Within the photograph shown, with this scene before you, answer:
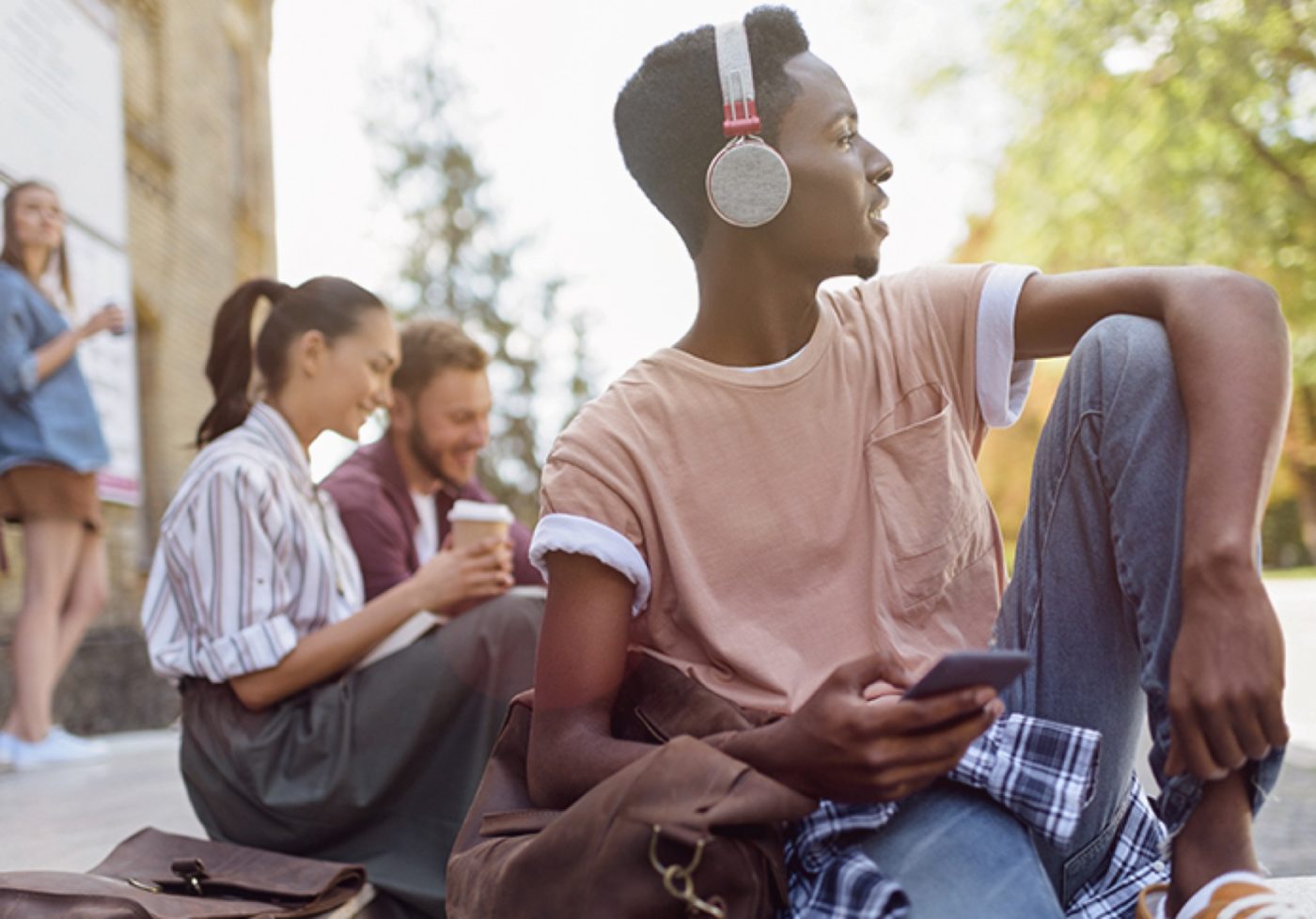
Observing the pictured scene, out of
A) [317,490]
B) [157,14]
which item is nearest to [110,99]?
[157,14]

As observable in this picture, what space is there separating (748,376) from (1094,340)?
45 cm

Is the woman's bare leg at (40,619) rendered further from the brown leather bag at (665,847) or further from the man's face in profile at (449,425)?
the brown leather bag at (665,847)

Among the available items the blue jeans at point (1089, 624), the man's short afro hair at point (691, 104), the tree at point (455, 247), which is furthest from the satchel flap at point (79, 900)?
the tree at point (455, 247)

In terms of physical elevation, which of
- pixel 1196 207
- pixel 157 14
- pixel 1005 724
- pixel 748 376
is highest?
pixel 157 14

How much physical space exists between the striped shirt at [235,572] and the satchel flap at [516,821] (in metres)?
1.35

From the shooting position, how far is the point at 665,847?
4.73 feet

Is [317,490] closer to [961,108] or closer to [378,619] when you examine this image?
[378,619]

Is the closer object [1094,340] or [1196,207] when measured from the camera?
[1094,340]

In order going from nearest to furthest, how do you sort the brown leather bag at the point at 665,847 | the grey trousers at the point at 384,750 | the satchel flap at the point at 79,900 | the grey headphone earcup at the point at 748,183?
the brown leather bag at the point at 665,847 < the grey headphone earcup at the point at 748,183 < the satchel flap at the point at 79,900 < the grey trousers at the point at 384,750

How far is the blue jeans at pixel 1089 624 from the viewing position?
60.1 inches

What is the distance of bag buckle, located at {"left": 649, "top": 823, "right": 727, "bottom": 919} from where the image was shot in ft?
4.57

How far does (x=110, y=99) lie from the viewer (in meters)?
8.85

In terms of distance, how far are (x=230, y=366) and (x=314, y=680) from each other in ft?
3.05

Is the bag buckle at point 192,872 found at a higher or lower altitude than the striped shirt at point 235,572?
lower
